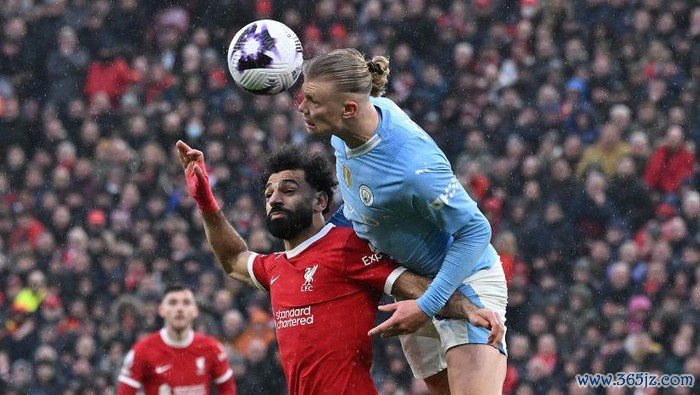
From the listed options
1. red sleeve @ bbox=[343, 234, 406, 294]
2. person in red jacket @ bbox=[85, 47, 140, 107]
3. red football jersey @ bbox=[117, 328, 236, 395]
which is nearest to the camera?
red sleeve @ bbox=[343, 234, 406, 294]

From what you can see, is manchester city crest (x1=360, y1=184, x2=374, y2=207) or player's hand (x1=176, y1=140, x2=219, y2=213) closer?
manchester city crest (x1=360, y1=184, x2=374, y2=207)

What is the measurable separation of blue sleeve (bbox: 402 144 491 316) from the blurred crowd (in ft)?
16.3

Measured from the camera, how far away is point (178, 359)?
30.2 feet

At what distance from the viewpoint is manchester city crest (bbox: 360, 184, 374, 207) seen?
19.0 ft

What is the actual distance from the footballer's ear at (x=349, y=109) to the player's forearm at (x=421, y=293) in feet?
2.63

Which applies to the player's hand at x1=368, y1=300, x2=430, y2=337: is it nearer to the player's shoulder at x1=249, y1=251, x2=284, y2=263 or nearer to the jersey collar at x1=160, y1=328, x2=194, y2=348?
the player's shoulder at x1=249, y1=251, x2=284, y2=263

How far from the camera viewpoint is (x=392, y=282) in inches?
237

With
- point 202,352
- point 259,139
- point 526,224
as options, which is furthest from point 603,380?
point 259,139

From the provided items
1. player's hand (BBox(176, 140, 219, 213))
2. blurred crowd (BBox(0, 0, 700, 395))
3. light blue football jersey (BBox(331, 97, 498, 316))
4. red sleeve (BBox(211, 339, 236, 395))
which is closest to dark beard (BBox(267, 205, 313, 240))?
light blue football jersey (BBox(331, 97, 498, 316))

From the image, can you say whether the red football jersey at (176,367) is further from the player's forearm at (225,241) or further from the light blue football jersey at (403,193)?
the light blue football jersey at (403,193)

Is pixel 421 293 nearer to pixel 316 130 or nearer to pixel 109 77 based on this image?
pixel 316 130

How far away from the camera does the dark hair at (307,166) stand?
20.7 ft

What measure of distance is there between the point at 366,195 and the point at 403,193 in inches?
7.8

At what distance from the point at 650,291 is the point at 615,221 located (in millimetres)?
831
